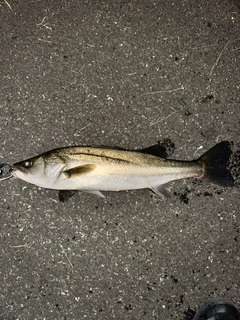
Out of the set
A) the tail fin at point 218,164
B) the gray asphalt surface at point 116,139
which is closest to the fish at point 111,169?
the tail fin at point 218,164

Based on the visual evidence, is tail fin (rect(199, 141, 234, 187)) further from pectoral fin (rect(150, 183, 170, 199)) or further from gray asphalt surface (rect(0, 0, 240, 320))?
pectoral fin (rect(150, 183, 170, 199))

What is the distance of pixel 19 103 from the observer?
411 cm

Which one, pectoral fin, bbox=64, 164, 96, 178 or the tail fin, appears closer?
pectoral fin, bbox=64, 164, 96, 178

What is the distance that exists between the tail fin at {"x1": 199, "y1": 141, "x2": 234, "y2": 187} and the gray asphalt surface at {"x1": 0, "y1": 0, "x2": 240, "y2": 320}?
258 millimetres

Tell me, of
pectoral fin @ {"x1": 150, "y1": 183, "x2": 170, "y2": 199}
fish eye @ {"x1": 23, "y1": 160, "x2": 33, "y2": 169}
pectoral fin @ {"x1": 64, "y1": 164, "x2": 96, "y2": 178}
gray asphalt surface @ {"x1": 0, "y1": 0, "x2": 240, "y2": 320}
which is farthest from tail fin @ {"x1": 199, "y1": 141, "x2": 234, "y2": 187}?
fish eye @ {"x1": 23, "y1": 160, "x2": 33, "y2": 169}

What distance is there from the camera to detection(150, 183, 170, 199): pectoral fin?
385 cm

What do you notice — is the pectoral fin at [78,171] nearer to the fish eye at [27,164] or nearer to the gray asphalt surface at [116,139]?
the fish eye at [27,164]

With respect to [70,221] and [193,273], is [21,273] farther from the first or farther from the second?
[193,273]

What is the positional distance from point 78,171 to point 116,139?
2.88ft

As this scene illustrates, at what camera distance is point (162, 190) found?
3871 millimetres

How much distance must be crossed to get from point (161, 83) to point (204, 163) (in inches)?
47.7

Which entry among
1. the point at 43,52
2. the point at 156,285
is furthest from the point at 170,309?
the point at 43,52

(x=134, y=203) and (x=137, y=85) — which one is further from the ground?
(x=137, y=85)

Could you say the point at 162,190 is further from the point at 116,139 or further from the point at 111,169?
the point at 116,139
